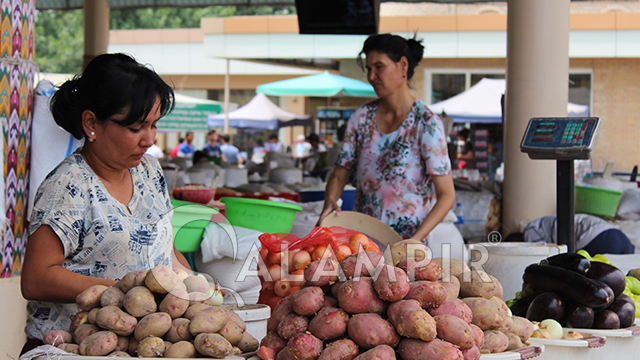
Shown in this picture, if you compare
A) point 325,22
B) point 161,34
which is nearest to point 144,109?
point 325,22

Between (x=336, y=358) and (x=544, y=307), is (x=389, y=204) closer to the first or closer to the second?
(x=544, y=307)

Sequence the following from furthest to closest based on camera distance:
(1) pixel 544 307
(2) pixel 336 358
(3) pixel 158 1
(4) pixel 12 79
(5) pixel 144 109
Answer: (3) pixel 158 1
(4) pixel 12 79
(1) pixel 544 307
(5) pixel 144 109
(2) pixel 336 358

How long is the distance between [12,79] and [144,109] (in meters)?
1.10

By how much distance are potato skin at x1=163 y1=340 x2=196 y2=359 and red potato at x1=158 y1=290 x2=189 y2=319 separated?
0.08 meters

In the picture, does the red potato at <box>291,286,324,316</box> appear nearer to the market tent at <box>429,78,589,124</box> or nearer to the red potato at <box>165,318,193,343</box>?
the red potato at <box>165,318,193,343</box>

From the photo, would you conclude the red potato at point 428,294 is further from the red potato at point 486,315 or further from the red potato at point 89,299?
the red potato at point 89,299

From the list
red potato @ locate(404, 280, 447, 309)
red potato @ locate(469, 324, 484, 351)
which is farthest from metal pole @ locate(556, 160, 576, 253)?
red potato @ locate(404, 280, 447, 309)

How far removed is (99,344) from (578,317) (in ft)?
5.49

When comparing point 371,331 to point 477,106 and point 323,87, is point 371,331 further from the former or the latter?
point 323,87

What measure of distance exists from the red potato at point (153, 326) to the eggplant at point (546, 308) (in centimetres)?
145

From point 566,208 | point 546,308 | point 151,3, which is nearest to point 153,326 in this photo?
point 546,308

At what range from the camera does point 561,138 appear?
2857mm

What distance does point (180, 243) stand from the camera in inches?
80.3

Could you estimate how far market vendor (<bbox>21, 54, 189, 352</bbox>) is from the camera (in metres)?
1.70
